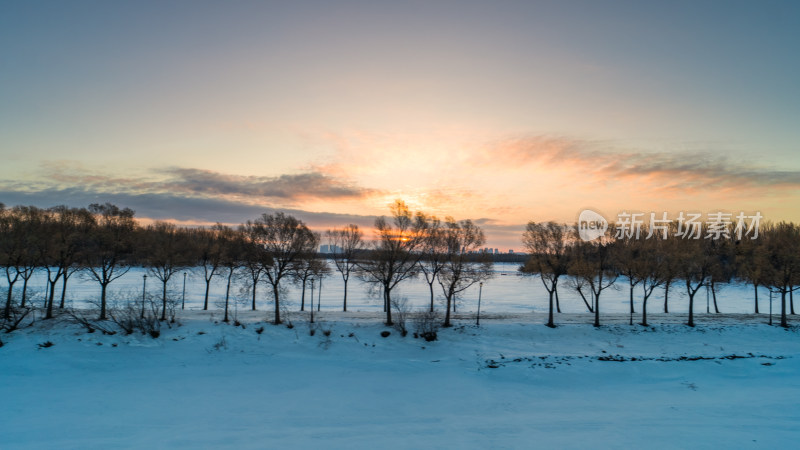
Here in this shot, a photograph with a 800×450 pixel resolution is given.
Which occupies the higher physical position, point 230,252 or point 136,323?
point 230,252

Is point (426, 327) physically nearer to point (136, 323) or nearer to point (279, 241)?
point (279, 241)

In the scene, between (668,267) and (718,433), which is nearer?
(718,433)

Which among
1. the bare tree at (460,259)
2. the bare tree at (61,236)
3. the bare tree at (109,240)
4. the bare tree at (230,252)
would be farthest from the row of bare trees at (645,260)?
the bare tree at (61,236)

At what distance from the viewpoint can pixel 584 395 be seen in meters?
26.8

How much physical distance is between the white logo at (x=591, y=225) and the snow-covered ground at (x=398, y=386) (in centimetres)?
1113

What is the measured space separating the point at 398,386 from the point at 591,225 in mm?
33063

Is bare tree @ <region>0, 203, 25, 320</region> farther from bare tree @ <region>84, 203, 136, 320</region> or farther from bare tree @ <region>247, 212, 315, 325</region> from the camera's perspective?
bare tree @ <region>247, 212, 315, 325</region>

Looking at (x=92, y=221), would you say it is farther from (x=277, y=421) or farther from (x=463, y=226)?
(x=463, y=226)

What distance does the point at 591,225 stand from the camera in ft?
157

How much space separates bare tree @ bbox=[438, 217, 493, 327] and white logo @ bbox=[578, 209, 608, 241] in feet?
37.8

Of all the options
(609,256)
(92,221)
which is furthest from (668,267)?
(92,221)

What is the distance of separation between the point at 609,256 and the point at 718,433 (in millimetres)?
27590

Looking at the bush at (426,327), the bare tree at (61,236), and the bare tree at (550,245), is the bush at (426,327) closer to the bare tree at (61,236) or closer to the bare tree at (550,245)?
the bare tree at (550,245)

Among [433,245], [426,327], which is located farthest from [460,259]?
[426,327]
